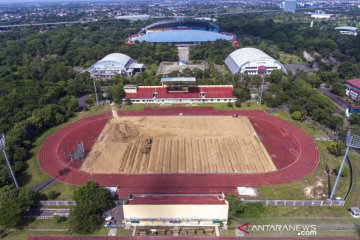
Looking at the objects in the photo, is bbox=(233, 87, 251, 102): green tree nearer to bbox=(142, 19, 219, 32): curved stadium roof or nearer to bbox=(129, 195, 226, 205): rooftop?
bbox=(129, 195, 226, 205): rooftop

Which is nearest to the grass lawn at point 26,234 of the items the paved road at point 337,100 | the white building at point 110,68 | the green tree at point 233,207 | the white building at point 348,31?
the green tree at point 233,207

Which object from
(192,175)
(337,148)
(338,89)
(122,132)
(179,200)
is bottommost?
(192,175)

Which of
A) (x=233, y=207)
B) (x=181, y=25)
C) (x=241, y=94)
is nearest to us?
(x=233, y=207)

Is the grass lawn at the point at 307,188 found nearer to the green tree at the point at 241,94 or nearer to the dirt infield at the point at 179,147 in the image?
the dirt infield at the point at 179,147

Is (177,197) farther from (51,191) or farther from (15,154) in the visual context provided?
(15,154)

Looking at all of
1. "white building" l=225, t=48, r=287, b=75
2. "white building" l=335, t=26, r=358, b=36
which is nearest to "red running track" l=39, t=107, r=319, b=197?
"white building" l=225, t=48, r=287, b=75

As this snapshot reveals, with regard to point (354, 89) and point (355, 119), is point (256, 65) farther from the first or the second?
point (355, 119)

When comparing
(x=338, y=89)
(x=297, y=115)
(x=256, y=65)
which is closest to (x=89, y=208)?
(x=297, y=115)

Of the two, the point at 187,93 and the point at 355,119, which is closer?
the point at 355,119
